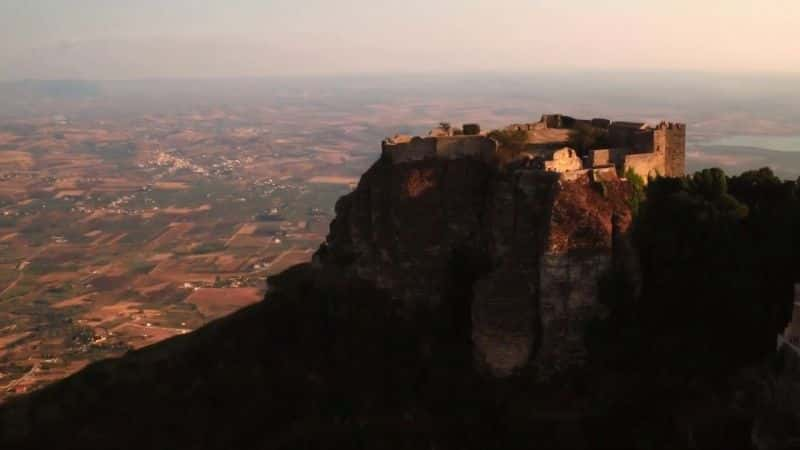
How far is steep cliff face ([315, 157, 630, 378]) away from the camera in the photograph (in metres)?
24.4

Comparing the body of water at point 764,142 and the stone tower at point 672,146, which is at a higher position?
the stone tower at point 672,146

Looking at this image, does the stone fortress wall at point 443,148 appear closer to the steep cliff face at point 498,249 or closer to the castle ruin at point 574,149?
the castle ruin at point 574,149

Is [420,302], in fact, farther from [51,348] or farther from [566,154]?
[51,348]

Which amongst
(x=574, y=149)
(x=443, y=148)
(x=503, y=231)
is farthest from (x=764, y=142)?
(x=503, y=231)

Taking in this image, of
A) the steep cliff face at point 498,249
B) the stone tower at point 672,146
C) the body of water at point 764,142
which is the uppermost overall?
the stone tower at point 672,146

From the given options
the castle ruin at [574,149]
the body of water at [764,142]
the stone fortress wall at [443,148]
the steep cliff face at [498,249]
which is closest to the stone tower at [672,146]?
the castle ruin at [574,149]

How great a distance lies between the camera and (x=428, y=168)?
28250 millimetres

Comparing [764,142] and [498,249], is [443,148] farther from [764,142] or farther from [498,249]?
[764,142]

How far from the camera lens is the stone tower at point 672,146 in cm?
2889

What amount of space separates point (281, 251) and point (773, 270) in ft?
285

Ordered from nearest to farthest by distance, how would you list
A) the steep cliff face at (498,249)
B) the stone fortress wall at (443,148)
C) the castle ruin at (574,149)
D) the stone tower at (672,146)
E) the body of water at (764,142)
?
the steep cliff face at (498,249), the castle ruin at (574,149), the stone fortress wall at (443,148), the stone tower at (672,146), the body of water at (764,142)

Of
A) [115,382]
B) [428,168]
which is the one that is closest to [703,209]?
[428,168]

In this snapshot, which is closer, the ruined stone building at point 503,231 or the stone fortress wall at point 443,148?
the ruined stone building at point 503,231

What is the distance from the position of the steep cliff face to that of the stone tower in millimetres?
4195
